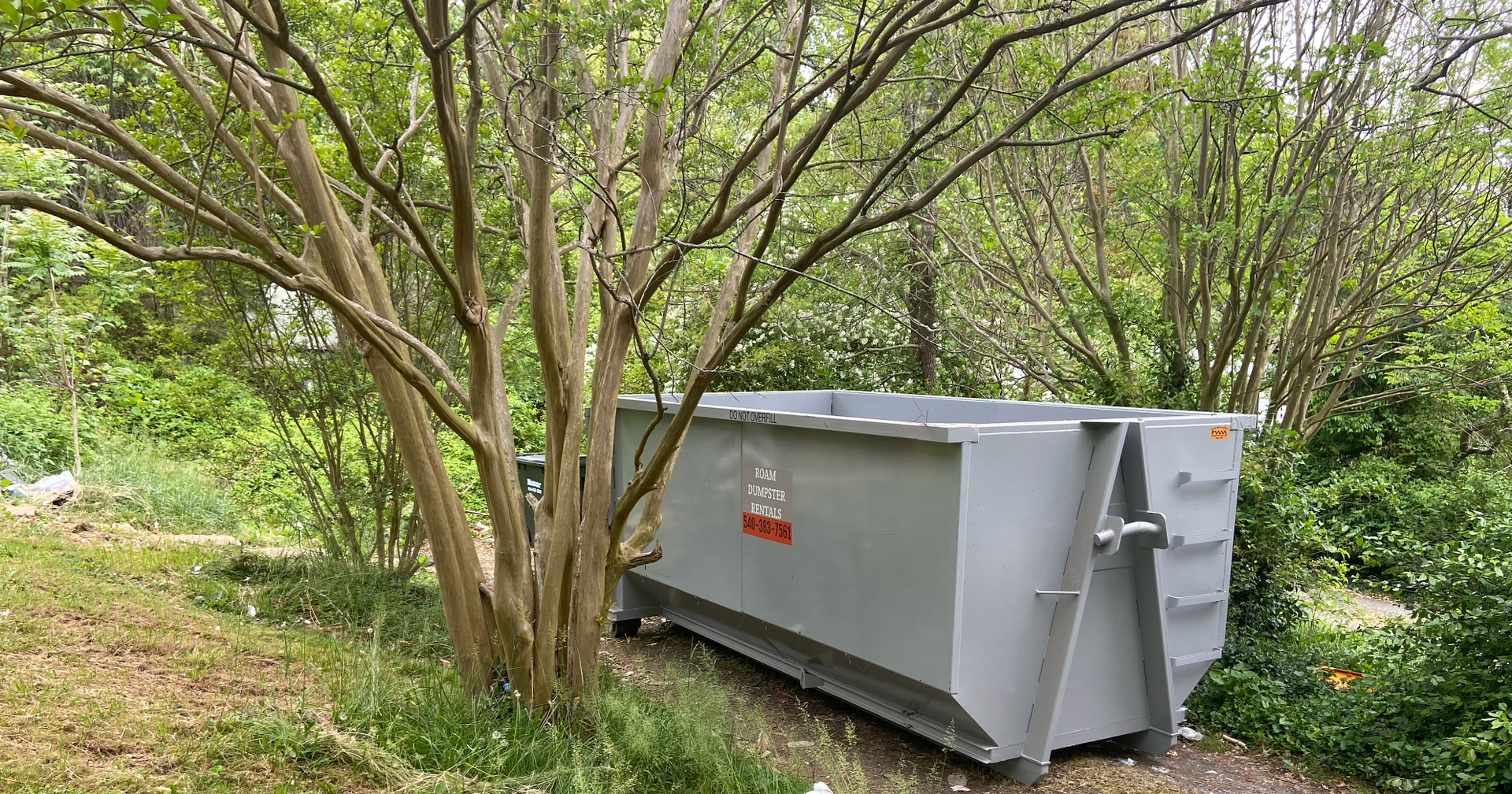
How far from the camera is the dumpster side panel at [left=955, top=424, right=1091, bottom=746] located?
15.2 ft

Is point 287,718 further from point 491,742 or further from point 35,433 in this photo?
point 35,433

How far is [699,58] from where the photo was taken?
15.3 feet

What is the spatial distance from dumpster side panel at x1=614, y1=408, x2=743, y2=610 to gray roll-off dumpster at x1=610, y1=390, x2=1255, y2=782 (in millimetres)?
247

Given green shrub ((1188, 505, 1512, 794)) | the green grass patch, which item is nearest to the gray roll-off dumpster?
green shrub ((1188, 505, 1512, 794))

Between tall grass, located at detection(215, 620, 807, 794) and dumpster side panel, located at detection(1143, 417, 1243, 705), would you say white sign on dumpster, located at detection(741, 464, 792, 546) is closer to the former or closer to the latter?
tall grass, located at detection(215, 620, 807, 794)

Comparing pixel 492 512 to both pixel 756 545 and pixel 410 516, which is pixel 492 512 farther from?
pixel 410 516

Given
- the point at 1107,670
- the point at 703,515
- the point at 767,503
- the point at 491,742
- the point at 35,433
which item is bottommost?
the point at 491,742

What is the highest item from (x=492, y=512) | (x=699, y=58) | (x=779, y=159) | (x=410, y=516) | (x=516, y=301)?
(x=699, y=58)

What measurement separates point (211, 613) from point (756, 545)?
3.60 metres

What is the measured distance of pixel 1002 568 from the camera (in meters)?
4.74

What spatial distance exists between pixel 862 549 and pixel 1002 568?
2.47 ft

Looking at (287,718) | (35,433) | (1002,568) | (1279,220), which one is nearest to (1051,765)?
(1002,568)

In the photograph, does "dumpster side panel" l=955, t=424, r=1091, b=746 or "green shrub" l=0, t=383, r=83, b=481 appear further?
"green shrub" l=0, t=383, r=83, b=481

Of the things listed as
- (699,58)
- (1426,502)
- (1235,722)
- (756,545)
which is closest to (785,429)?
(756,545)
